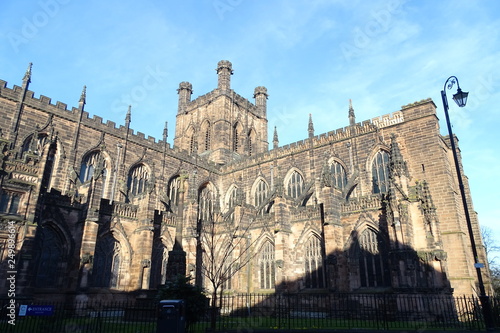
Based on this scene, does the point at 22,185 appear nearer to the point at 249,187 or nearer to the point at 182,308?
the point at 182,308

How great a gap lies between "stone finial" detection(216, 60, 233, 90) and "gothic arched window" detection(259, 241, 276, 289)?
23.1 metres

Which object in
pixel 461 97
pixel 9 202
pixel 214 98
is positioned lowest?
pixel 9 202

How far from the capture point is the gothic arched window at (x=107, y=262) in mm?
22664

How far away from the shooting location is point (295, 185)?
3272 centimetres

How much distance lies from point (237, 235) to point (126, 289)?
8707 millimetres

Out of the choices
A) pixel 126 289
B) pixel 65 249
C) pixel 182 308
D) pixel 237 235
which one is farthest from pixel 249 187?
pixel 182 308

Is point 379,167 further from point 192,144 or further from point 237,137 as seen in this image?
point 192,144

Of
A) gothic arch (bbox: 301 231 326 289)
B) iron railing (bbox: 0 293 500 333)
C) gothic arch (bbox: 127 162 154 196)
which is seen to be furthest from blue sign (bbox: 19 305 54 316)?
gothic arch (bbox: 127 162 154 196)

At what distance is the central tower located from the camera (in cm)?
4147

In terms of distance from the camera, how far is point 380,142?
27688mm

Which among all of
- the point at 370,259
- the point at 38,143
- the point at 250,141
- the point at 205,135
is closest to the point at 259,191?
the point at 250,141

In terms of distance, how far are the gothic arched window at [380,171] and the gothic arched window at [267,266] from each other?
30.2 ft

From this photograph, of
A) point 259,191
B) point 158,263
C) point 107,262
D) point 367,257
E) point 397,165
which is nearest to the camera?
point 397,165

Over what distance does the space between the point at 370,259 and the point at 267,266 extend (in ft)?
25.4
